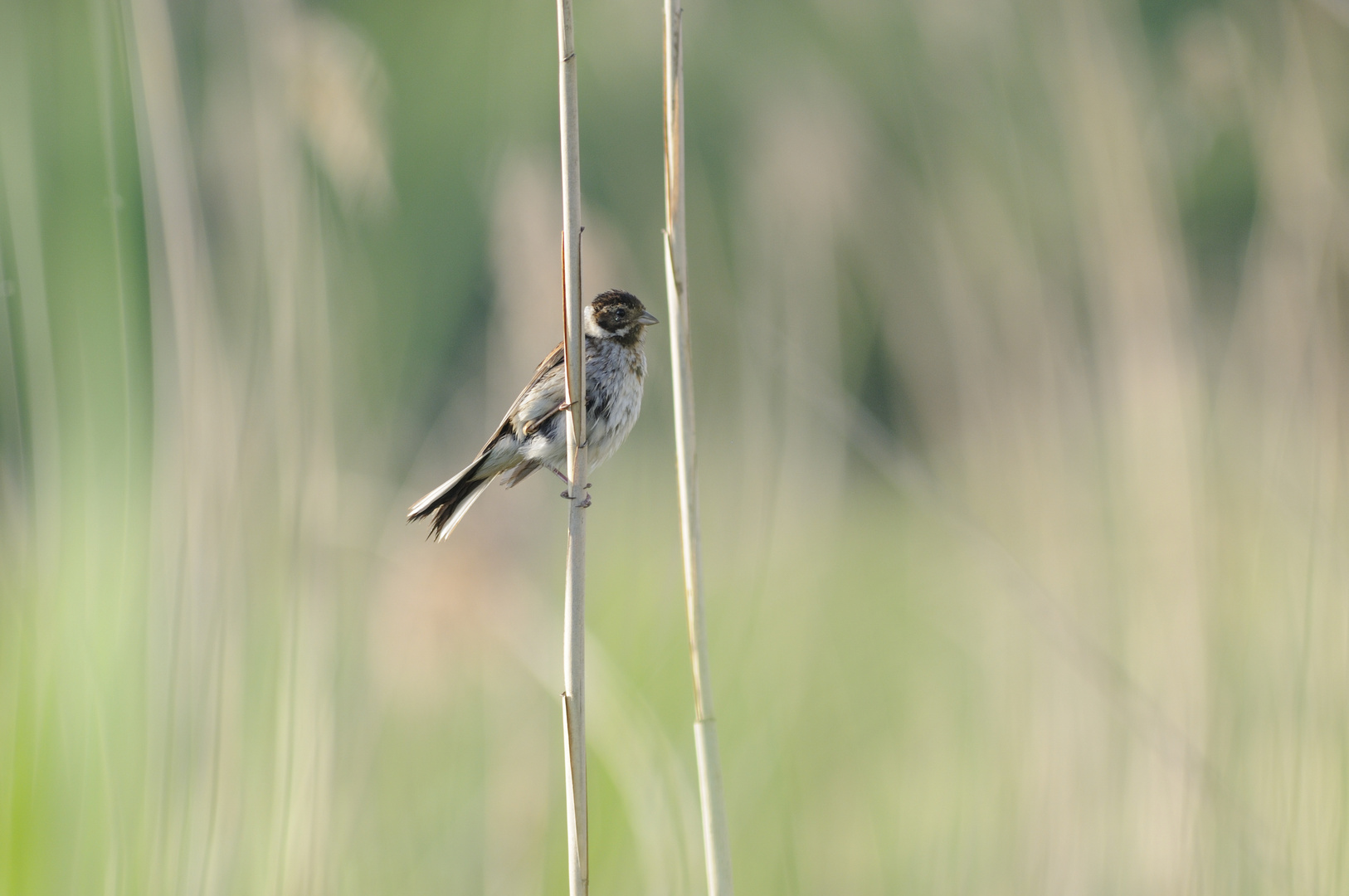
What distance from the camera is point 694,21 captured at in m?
8.92

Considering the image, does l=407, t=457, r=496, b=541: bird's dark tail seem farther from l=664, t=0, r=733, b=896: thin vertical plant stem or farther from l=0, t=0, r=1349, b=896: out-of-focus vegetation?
l=664, t=0, r=733, b=896: thin vertical plant stem

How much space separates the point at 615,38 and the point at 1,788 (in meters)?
7.41

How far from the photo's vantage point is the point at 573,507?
1.34m

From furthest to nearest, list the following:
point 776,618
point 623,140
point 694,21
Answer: point 694,21
point 623,140
point 776,618

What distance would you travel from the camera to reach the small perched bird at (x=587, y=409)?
2.18 m

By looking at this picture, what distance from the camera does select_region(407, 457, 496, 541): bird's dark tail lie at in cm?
191

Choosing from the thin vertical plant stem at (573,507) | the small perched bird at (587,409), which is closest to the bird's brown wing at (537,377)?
the small perched bird at (587,409)

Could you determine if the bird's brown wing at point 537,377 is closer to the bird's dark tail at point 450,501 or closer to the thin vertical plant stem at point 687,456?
the bird's dark tail at point 450,501

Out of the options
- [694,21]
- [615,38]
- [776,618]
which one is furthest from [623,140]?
[776,618]

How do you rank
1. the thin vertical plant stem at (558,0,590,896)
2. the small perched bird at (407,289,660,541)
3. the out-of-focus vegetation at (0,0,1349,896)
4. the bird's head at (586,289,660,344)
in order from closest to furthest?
the thin vertical plant stem at (558,0,590,896) → the out-of-focus vegetation at (0,0,1349,896) → the small perched bird at (407,289,660,541) → the bird's head at (586,289,660,344)

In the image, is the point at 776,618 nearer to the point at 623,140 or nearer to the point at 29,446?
the point at 29,446

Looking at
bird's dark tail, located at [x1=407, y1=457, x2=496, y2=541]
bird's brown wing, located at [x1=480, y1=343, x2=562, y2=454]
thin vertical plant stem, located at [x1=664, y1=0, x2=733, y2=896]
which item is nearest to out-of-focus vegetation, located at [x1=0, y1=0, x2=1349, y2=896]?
bird's brown wing, located at [x1=480, y1=343, x2=562, y2=454]

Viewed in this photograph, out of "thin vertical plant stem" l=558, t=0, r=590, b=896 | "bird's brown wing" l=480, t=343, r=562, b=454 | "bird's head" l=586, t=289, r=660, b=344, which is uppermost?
"bird's head" l=586, t=289, r=660, b=344

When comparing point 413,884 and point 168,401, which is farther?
point 413,884
